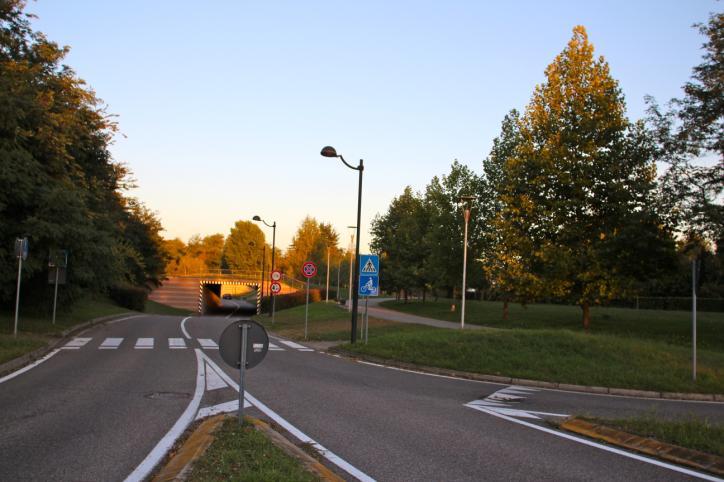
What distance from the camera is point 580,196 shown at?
30406 mm

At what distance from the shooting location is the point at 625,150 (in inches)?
1191

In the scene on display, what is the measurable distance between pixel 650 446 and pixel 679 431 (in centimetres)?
79

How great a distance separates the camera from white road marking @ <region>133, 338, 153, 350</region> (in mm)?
18812

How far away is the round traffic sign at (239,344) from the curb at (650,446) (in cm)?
461

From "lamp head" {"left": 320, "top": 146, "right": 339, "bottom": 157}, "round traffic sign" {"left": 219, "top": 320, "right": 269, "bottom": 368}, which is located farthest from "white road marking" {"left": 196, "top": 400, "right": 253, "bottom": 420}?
"lamp head" {"left": 320, "top": 146, "right": 339, "bottom": 157}

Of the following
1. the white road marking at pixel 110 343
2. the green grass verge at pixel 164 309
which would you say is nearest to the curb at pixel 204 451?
the white road marking at pixel 110 343

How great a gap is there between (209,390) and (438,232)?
1434 inches

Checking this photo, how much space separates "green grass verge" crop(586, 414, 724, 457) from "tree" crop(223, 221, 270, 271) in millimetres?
115222

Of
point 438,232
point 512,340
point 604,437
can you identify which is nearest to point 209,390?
point 604,437

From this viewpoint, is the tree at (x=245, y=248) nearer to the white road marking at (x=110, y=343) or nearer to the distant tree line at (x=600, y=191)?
the distant tree line at (x=600, y=191)

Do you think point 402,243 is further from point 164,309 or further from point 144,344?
point 144,344

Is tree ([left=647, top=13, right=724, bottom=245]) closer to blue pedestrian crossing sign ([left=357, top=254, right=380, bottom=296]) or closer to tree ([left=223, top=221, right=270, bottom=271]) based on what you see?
blue pedestrian crossing sign ([left=357, top=254, right=380, bottom=296])

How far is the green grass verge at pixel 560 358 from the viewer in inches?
564

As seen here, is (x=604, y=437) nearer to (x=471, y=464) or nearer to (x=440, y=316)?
(x=471, y=464)
